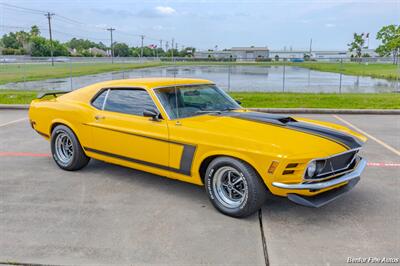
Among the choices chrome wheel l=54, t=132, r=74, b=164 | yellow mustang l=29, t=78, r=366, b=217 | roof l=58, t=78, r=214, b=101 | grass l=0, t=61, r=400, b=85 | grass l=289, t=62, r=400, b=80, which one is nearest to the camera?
yellow mustang l=29, t=78, r=366, b=217

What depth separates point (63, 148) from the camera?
18.9ft

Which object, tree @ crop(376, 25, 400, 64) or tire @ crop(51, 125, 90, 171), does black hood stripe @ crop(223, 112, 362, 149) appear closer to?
tire @ crop(51, 125, 90, 171)

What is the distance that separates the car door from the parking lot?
46cm

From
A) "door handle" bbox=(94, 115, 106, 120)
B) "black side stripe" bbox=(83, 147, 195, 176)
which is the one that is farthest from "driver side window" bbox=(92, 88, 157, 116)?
"black side stripe" bbox=(83, 147, 195, 176)

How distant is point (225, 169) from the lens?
3992 millimetres

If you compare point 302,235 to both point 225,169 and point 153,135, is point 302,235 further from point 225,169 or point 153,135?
point 153,135

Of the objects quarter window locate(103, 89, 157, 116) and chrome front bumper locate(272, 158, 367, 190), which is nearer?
chrome front bumper locate(272, 158, 367, 190)

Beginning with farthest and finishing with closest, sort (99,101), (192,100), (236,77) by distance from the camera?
(236,77), (99,101), (192,100)

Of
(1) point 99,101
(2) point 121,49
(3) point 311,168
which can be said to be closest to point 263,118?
(3) point 311,168

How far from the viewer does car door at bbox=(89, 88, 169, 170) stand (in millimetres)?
4508

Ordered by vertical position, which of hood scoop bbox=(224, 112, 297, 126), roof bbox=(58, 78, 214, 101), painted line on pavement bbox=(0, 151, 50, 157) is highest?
roof bbox=(58, 78, 214, 101)

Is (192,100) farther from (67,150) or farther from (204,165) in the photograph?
(67,150)

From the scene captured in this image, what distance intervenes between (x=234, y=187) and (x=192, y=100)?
4.64 feet

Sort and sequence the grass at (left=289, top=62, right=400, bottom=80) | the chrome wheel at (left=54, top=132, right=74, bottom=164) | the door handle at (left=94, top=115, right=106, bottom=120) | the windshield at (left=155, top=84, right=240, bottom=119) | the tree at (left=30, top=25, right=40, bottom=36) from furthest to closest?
1. the tree at (left=30, top=25, right=40, bottom=36)
2. the grass at (left=289, top=62, right=400, bottom=80)
3. the chrome wheel at (left=54, top=132, right=74, bottom=164)
4. the door handle at (left=94, top=115, right=106, bottom=120)
5. the windshield at (left=155, top=84, right=240, bottom=119)
